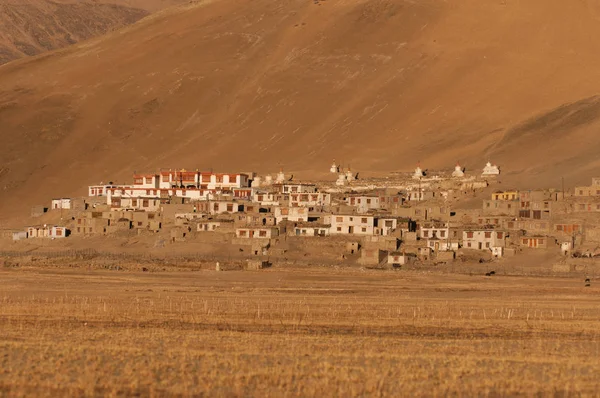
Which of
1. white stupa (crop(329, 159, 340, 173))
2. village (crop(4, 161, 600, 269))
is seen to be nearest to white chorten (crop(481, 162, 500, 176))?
village (crop(4, 161, 600, 269))

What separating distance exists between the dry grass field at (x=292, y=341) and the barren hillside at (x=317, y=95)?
169 ft

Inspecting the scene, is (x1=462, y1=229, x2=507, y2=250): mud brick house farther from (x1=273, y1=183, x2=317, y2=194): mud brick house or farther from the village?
(x1=273, y1=183, x2=317, y2=194): mud brick house

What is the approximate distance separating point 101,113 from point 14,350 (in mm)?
121774

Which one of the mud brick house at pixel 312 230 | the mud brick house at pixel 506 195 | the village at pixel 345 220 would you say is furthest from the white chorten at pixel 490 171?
the mud brick house at pixel 312 230

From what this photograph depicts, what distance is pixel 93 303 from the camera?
3712cm

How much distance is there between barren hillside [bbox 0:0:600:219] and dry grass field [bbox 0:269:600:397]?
169 ft

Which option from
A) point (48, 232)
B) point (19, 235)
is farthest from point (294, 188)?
point (19, 235)

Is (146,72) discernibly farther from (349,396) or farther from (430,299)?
(349,396)

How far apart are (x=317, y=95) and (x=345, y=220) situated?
226 feet

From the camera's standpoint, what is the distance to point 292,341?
2784 centimetres

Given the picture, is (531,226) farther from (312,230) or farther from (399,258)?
(312,230)

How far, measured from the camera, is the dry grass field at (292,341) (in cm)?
2256

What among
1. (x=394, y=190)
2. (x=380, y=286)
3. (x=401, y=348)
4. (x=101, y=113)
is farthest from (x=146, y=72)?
(x=401, y=348)

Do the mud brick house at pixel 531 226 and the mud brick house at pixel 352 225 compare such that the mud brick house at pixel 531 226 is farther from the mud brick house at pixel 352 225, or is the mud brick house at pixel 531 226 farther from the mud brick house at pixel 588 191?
the mud brick house at pixel 352 225
